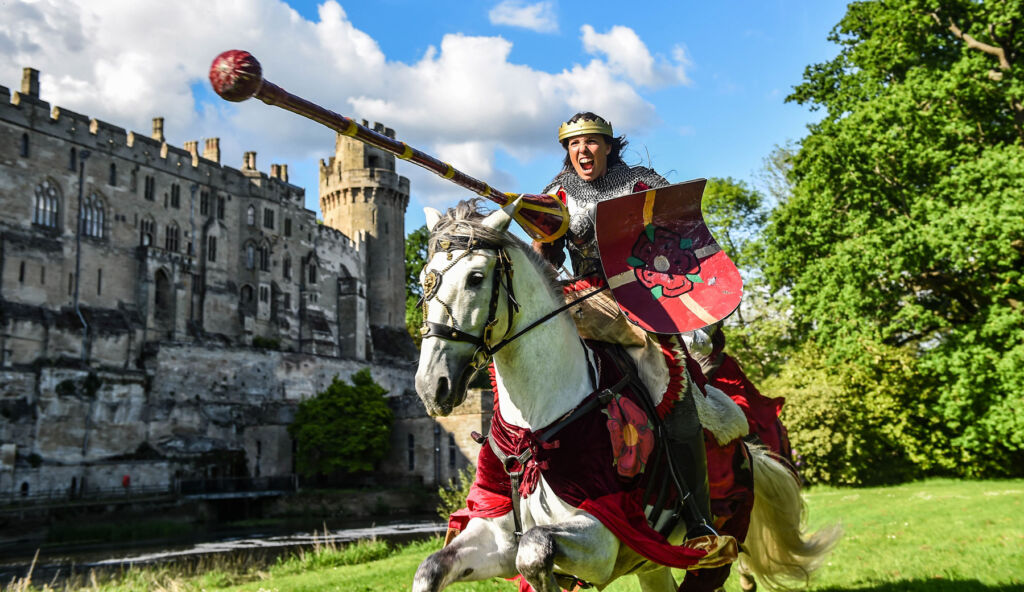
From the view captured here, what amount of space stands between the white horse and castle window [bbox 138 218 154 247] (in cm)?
6681

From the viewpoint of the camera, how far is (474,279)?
4258 mm

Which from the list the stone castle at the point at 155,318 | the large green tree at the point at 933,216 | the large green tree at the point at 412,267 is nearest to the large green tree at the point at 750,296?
the large green tree at the point at 933,216

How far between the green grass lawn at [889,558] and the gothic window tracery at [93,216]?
5053cm

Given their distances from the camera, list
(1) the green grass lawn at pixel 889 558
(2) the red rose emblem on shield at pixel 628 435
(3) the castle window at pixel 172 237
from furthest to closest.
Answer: (3) the castle window at pixel 172 237 < (1) the green grass lawn at pixel 889 558 < (2) the red rose emblem on shield at pixel 628 435

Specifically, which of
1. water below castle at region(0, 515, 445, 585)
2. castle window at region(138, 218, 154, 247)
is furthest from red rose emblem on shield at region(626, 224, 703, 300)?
castle window at region(138, 218, 154, 247)

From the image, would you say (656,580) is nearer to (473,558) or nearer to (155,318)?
(473,558)

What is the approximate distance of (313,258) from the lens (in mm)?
79688

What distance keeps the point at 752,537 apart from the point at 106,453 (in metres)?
52.4

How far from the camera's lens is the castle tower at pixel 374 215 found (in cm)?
8600

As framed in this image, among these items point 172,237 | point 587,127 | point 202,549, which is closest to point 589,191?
point 587,127

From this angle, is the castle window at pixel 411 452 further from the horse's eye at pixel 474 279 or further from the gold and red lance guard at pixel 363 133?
the horse's eye at pixel 474 279

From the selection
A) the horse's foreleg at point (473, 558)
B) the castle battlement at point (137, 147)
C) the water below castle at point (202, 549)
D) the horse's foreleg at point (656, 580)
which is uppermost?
the castle battlement at point (137, 147)

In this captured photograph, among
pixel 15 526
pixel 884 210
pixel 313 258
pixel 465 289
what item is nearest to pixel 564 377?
pixel 465 289

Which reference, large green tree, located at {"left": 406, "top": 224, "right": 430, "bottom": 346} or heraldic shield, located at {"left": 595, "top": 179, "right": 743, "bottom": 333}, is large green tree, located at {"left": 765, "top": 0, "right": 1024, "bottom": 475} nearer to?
heraldic shield, located at {"left": 595, "top": 179, "right": 743, "bottom": 333}
